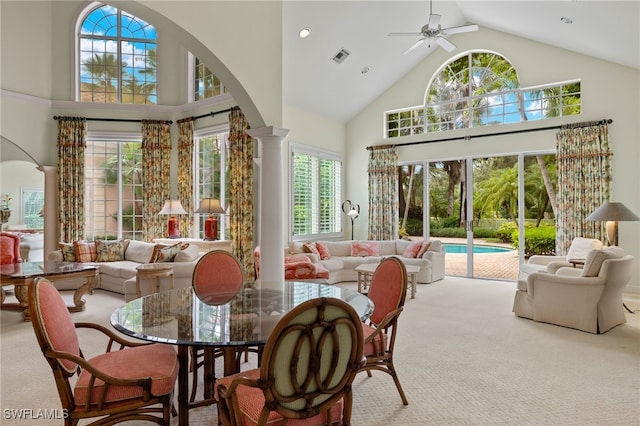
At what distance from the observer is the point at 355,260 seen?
733 cm

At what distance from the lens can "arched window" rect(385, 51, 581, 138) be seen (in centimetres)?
690

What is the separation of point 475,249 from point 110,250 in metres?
6.77

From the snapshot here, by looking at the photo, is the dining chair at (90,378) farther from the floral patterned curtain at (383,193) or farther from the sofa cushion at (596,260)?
the floral patterned curtain at (383,193)

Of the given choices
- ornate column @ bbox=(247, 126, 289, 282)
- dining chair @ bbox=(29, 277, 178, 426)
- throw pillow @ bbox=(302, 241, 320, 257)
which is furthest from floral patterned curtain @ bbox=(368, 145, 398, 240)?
dining chair @ bbox=(29, 277, 178, 426)

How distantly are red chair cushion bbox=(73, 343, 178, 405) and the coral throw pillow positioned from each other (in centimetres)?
565

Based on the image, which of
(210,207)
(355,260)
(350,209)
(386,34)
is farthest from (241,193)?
(386,34)

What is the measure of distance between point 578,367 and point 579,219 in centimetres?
397

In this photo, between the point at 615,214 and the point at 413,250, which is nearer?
the point at 615,214

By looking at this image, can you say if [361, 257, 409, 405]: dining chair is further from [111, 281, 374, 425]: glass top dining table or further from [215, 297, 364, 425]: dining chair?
[215, 297, 364, 425]: dining chair

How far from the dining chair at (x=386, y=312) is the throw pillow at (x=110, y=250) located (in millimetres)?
5626

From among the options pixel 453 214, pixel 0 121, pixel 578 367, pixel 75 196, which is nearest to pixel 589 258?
pixel 578 367

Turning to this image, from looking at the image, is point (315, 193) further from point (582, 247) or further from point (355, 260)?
point (582, 247)

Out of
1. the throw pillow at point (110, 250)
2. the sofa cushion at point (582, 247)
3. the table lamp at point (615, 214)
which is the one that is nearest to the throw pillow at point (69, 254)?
the throw pillow at point (110, 250)

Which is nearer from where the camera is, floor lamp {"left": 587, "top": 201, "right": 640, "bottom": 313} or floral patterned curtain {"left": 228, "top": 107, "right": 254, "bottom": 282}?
floor lamp {"left": 587, "top": 201, "right": 640, "bottom": 313}
